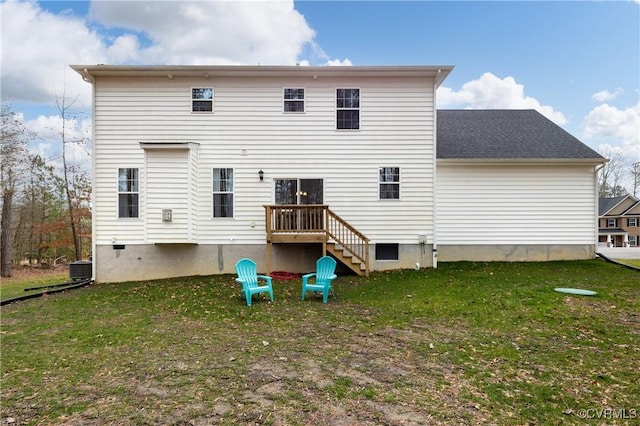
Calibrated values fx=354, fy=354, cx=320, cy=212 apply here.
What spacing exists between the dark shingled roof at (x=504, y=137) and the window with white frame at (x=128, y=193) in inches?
390

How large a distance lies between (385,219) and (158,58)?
40.4 feet

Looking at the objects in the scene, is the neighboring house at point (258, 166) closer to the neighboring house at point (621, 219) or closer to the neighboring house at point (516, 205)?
the neighboring house at point (516, 205)

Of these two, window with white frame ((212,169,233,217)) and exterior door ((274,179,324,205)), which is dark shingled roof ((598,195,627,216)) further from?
window with white frame ((212,169,233,217))

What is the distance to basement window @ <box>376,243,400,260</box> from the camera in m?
11.2

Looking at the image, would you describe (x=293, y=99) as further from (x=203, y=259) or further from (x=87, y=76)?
(x=87, y=76)

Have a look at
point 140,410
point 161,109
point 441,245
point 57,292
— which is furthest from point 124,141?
point 441,245

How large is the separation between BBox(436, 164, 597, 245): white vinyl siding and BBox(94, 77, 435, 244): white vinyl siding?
190cm

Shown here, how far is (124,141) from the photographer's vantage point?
35.5 feet

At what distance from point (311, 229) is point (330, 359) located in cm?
616

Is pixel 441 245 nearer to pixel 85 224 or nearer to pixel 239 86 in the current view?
pixel 239 86

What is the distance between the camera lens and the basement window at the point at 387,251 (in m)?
11.2

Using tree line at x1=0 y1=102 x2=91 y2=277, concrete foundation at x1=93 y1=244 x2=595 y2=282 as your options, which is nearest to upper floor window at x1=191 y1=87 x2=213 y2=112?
concrete foundation at x1=93 y1=244 x2=595 y2=282

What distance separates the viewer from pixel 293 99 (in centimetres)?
1111

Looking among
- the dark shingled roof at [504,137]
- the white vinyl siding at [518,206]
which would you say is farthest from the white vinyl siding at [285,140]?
the dark shingled roof at [504,137]
